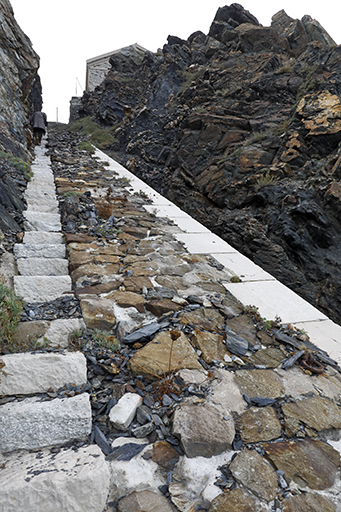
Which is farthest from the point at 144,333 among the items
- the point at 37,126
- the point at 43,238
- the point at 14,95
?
the point at 37,126

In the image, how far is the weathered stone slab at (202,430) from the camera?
1.40 m

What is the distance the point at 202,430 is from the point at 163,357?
544 millimetres

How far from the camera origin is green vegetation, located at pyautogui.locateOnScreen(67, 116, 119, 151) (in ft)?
41.9

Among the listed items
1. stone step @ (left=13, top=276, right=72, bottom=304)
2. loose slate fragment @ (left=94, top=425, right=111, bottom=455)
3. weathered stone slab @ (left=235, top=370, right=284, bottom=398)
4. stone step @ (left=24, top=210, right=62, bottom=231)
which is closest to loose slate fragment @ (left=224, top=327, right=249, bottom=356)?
weathered stone slab @ (left=235, top=370, right=284, bottom=398)

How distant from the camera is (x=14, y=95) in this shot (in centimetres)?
671

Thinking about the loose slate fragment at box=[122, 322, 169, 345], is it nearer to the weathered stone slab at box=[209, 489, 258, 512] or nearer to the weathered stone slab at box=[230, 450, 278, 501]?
the weathered stone slab at box=[230, 450, 278, 501]

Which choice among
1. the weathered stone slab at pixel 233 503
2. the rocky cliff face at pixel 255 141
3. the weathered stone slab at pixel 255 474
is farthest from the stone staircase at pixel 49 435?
the rocky cliff face at pixel 255 141

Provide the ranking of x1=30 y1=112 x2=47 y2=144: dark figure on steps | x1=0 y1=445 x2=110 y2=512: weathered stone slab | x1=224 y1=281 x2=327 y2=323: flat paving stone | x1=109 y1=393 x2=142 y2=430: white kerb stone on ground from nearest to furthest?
x1=0 y1=445 x2=110 y2=512: weathered stone slab < x1=109 y1=393 x2=142 y2=430: white kerb stone on ground < x1=224 y1=281 x2=327 y2=323: flat paving stone < x1=30 y1=112 x2=47 y2=144: dark figure on steps

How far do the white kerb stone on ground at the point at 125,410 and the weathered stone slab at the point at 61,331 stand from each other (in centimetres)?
63

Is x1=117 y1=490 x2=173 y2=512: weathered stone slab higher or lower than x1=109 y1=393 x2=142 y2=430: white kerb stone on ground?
lower

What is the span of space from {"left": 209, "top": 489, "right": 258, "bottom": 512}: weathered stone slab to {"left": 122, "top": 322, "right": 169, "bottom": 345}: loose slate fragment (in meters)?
Result: 1.05

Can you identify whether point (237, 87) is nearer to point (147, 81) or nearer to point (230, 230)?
point (230, 230)

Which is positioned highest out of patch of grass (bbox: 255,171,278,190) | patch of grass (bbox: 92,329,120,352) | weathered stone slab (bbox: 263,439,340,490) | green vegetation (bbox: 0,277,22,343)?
patch of grass (bbox: 255,171,278,190)

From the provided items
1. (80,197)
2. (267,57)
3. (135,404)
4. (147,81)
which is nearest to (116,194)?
(80,197)
